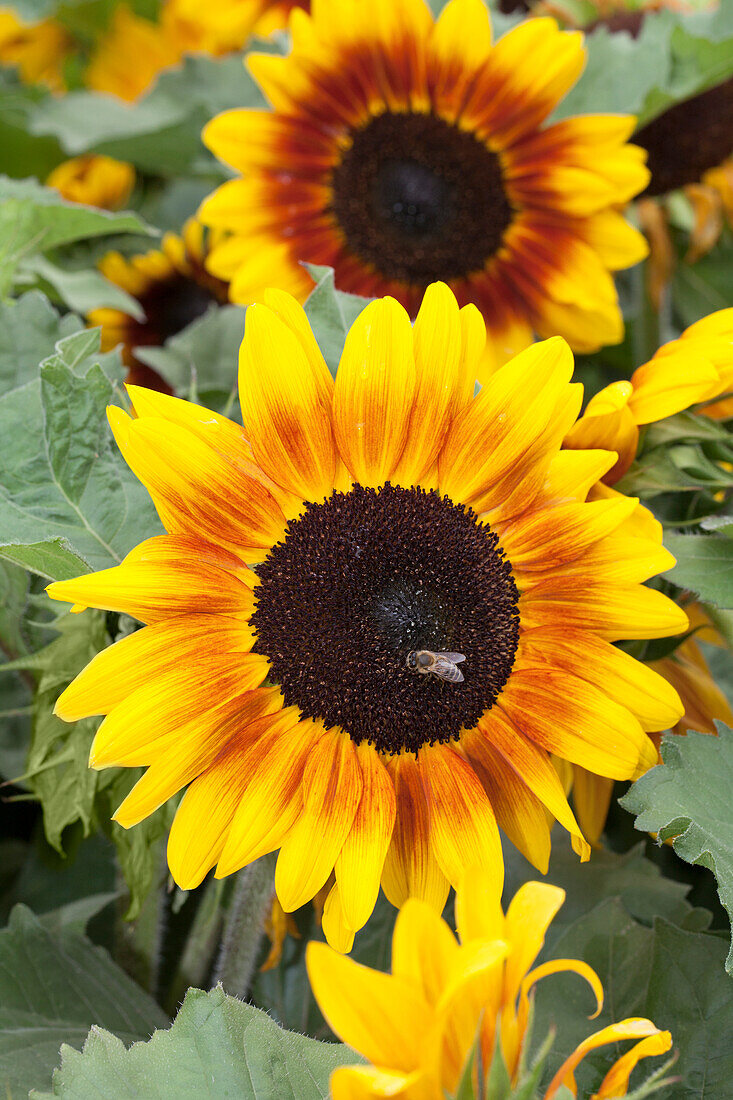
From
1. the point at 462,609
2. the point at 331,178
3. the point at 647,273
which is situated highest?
the point at 331,178

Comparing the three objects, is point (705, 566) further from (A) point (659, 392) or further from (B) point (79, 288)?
(B) point (79, 288)

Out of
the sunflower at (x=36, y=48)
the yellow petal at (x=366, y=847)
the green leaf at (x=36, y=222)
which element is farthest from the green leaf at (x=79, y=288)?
the sunflower at (x=36, y=48)

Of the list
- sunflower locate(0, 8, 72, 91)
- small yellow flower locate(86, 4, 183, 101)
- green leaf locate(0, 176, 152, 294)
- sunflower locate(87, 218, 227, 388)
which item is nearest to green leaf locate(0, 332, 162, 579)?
green leaf locate(0, 176, 152, 294)

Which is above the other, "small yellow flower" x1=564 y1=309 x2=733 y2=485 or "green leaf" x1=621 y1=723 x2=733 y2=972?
"small yellow flower" x1=564 y1=309 x2=733 y2=485

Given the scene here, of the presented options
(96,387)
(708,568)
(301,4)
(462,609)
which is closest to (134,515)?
(96,387)

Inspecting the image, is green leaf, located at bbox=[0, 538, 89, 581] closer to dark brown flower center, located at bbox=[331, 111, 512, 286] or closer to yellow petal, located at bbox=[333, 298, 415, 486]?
yellow petal, located at bbox=[333, 298, 415, 486]

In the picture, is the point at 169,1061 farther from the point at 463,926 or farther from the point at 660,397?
the point at 660,397
